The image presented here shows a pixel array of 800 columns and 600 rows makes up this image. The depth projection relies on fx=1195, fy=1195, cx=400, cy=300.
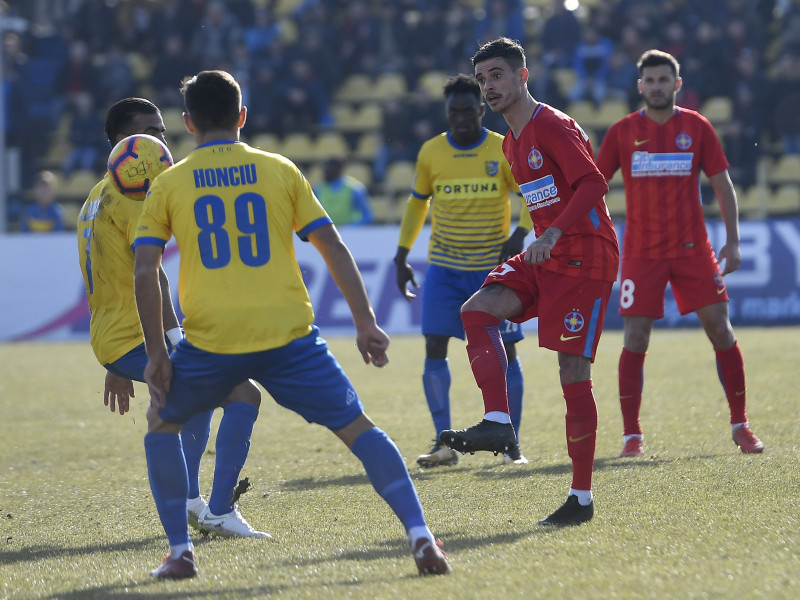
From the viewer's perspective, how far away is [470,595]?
12.4ft

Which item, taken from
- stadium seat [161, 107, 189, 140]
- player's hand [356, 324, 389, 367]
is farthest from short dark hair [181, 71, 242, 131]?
stadium seat [161, 107, 189, 140]

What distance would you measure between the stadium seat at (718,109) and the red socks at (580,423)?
604 inches

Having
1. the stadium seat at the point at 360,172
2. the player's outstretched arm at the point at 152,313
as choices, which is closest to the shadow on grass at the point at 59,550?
the player's outstretched arm at the point at 152,313

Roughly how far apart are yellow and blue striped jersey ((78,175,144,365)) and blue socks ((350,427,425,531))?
1468 millimetres

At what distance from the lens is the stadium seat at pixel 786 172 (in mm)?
19062

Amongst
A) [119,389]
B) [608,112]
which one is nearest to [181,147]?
[608,112]

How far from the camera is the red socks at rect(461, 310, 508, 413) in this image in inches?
203

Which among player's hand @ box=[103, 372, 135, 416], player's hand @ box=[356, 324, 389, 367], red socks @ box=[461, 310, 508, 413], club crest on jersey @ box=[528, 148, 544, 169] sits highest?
club crest on jersey @ box=[528, 148, 544, 169]

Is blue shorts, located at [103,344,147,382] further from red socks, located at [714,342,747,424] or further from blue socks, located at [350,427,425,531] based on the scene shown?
red socks, located at [714,342,747,424]

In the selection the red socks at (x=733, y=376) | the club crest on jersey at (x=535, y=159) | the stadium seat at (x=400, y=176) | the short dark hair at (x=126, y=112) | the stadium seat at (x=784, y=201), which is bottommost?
the stadium seat at (x=784, y=201)

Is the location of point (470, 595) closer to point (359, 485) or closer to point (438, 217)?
point (359, 485)

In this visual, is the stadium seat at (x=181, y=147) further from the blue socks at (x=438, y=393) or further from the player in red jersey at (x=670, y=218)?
the player in red jersey at (x=670, y=218)

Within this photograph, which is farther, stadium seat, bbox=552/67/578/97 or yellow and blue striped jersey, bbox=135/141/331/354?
stadium seat, bbox=552/67/578/97

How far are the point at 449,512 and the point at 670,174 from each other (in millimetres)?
2605
